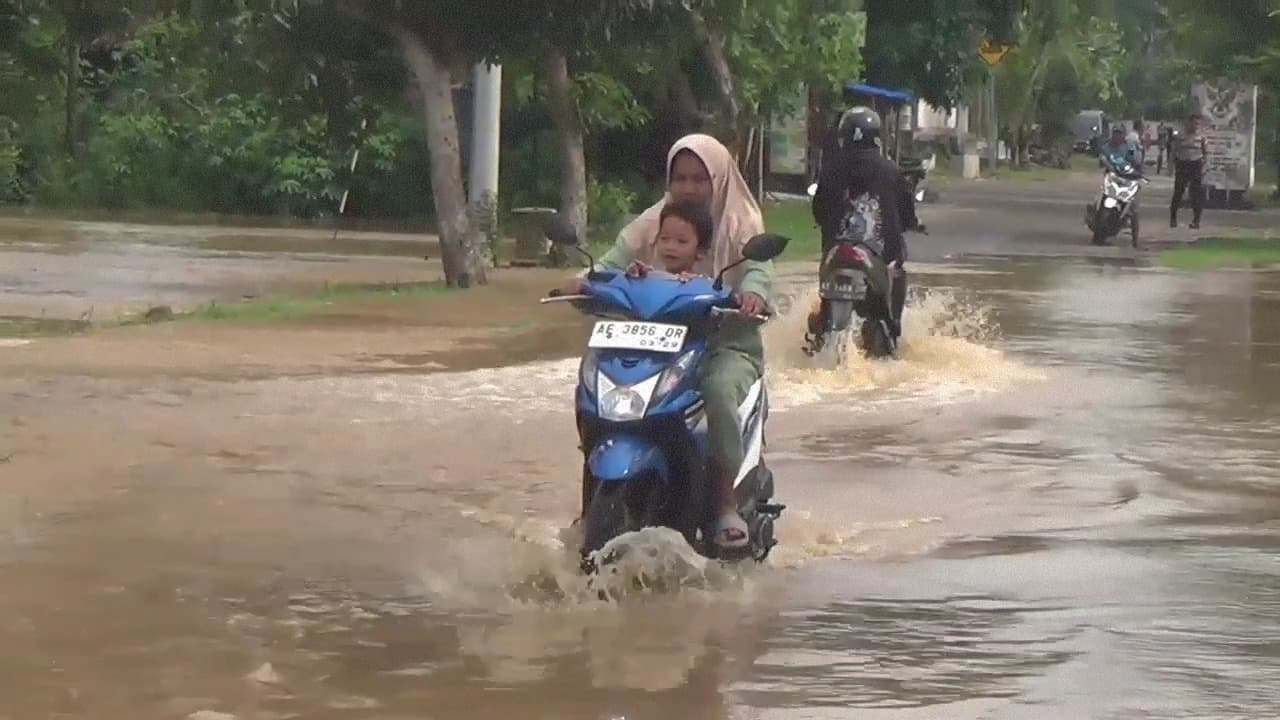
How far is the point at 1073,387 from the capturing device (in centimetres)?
1455

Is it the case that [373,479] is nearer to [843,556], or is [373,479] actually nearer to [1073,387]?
[843,556]

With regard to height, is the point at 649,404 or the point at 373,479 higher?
the point at 649,404

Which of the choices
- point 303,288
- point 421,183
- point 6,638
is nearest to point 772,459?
point 6,638

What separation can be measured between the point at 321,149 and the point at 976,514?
30.1 metres

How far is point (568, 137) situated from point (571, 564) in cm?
1691

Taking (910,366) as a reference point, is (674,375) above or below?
above

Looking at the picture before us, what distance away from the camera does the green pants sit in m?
7.87

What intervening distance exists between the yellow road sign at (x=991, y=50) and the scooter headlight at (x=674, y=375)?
1424 inches

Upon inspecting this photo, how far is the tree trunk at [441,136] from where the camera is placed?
20.9 meters

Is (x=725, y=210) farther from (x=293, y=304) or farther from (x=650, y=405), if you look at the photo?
(x=293, y=304)

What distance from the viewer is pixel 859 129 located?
14852mm

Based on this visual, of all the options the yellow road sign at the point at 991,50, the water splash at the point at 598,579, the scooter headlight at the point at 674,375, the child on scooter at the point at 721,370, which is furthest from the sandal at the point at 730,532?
the yellow road sign at the point at 991,50

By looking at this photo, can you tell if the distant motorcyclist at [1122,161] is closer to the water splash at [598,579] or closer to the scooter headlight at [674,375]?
the water splash at [598,579]

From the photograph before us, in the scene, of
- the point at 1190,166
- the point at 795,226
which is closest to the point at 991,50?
the point at 1190,166
